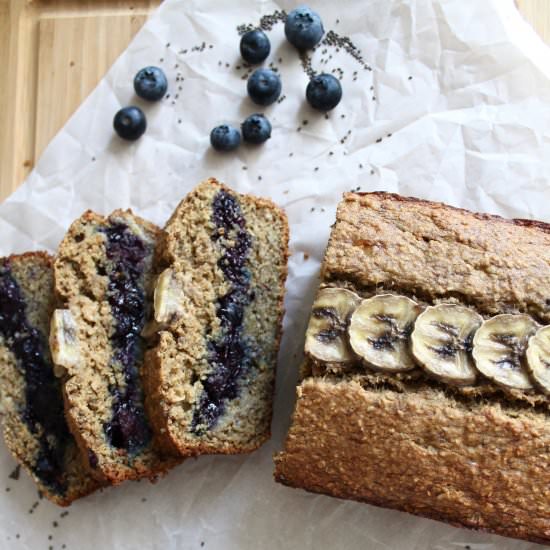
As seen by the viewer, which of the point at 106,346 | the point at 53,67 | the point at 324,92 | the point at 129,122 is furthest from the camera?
the point at 53,67

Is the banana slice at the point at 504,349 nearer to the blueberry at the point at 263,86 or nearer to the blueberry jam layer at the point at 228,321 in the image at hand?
the blueberry jam layer at the point at 228,321

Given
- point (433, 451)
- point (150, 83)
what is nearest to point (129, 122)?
point (150, 83)

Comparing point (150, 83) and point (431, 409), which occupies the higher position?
point (150, 83)

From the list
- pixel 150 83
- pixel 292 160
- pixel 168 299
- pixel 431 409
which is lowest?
pixel 431 409

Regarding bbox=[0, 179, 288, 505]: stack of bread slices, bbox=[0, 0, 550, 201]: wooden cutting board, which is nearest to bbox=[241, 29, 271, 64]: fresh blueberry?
bbox=[0, 0, 550, 201]: wooden cutting board

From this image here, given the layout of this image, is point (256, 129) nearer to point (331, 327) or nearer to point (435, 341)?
point (331, 327)

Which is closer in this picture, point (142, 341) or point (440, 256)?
point (440, 256)

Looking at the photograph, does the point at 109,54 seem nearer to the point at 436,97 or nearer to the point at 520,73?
the point at 436,97
